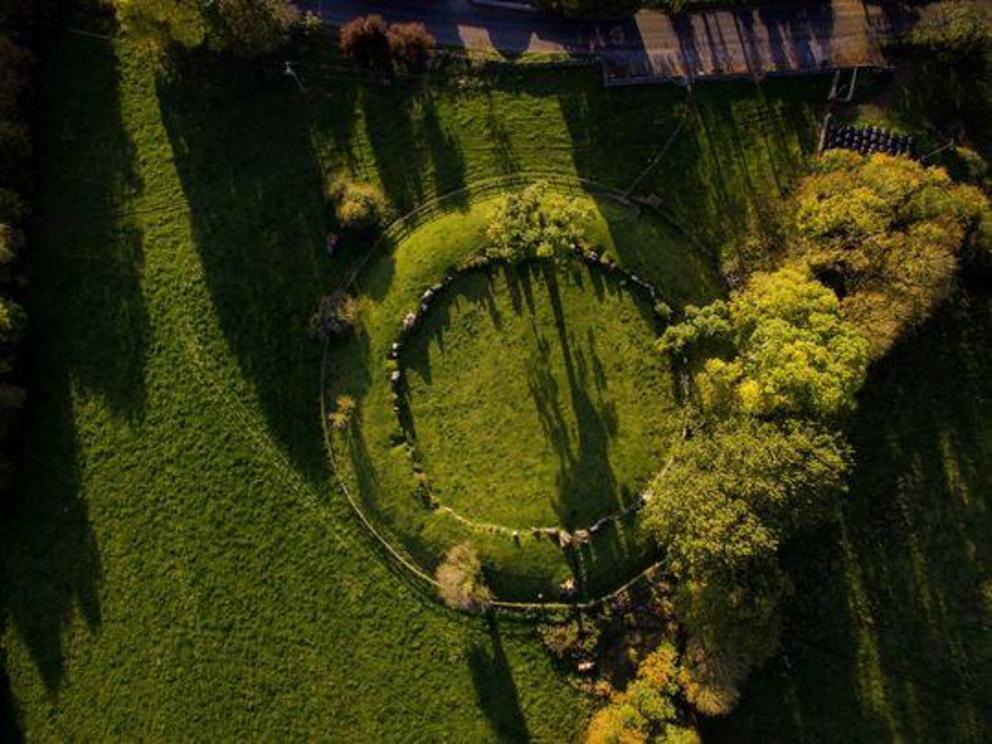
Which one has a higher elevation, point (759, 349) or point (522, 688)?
point (759, 349)

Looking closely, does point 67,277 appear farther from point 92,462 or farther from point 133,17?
point 133,17

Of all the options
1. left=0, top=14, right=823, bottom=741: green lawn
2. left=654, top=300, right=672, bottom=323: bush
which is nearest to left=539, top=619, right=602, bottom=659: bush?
left=0, top=14, right=823, bottom=741: green lawn

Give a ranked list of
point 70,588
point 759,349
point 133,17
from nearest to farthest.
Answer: point 759,349, point 133,17, point 70,588

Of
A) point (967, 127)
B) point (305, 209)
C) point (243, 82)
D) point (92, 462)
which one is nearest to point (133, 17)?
point (243, 82)

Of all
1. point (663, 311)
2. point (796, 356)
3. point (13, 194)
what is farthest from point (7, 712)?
point (796, 356)

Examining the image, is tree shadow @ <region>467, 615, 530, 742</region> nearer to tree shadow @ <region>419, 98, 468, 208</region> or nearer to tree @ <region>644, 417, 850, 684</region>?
tree @ <region>644, 417, 850, 684</region>

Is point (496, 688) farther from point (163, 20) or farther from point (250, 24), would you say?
point (163, 20)
